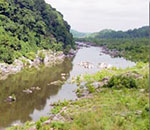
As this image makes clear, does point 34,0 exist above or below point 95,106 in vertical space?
above

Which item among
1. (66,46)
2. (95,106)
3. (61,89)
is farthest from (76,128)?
(66,46)

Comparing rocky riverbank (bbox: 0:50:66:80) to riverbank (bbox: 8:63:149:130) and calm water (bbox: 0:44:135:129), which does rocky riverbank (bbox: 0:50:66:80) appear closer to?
calm water (bbox: 0:44:135:129)

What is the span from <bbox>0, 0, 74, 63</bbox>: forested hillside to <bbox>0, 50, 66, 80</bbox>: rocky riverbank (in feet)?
5.79

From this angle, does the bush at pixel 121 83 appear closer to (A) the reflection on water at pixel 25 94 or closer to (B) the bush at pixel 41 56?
(A) the reflection on water at pixel 25 94

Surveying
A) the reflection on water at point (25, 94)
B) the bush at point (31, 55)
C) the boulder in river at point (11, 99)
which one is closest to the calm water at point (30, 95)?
the reflection on water at point (25, 94)

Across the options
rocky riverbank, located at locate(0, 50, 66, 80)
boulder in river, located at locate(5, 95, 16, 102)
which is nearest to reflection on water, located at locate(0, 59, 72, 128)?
boulder in river, located at locate(5, 95, 16, 102)

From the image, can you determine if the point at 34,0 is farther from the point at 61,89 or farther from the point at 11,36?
the point at 61,89

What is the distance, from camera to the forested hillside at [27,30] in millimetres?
71438

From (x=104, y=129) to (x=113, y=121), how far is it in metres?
2.44

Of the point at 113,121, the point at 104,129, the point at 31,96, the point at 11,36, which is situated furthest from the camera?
the point at 11,36

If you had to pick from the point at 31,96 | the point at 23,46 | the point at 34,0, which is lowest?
the point at 31,96

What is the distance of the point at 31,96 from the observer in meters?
43.6

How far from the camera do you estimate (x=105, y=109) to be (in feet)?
103

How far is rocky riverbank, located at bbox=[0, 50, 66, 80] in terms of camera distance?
60.9m
